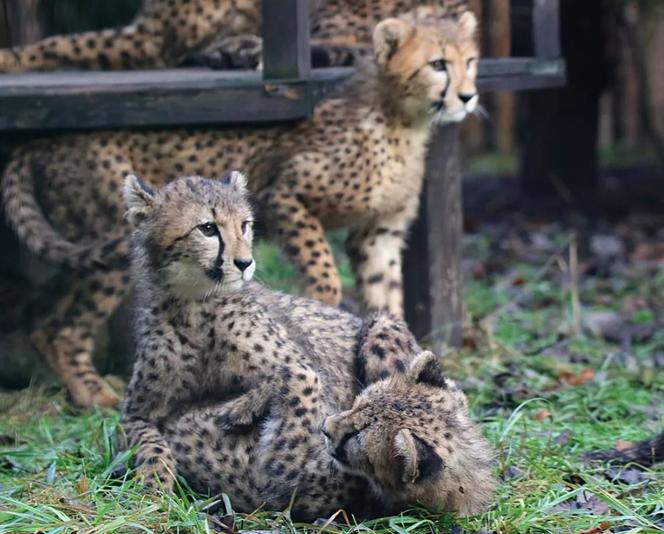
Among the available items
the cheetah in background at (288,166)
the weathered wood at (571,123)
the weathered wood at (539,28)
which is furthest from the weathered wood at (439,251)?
the weathered wood at (571,123)

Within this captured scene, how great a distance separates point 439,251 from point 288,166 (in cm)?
115

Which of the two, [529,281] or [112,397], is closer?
[112,397]

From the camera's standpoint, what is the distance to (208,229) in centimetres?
426

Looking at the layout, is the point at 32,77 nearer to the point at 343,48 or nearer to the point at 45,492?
the point at 343,48

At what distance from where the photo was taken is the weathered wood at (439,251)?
6.62m

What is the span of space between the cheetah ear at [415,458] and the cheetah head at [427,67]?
8.51ft

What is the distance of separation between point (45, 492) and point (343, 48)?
3.35 meters

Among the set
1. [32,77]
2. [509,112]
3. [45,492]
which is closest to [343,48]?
[32,77]

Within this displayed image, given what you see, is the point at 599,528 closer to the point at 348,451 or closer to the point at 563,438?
the point at 348,451

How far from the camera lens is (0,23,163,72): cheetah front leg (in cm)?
653

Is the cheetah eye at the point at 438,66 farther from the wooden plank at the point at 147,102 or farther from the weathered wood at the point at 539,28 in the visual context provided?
the weathered wood at the point at 539,28

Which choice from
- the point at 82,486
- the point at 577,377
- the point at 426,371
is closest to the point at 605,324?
the point at 577,377

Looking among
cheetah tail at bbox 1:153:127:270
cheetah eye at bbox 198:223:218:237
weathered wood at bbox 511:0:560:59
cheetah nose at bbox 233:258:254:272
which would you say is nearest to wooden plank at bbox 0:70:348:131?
cheetah tail at bbox 1:153:127:270

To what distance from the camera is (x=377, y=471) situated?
11.9 feet
